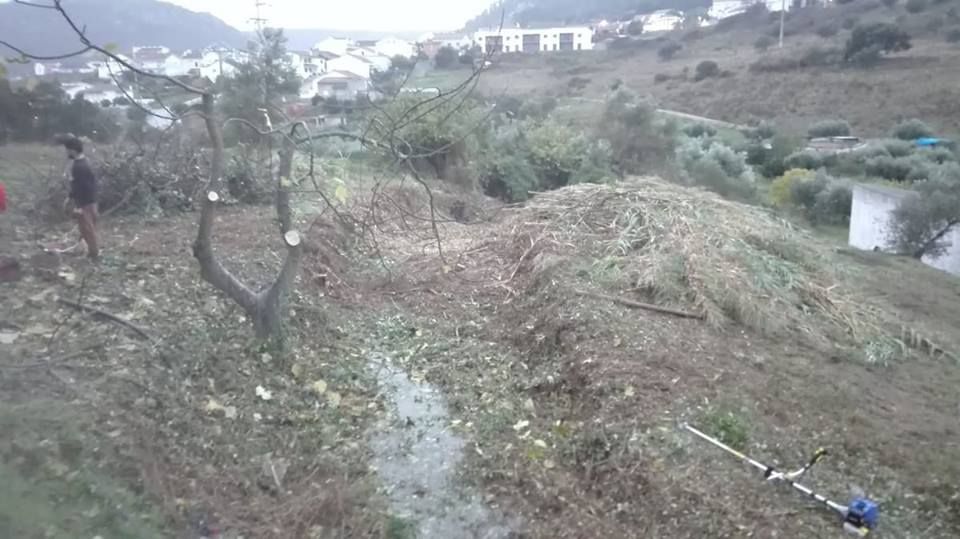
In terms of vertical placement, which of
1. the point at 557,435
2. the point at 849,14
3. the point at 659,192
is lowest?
the point at 557,435

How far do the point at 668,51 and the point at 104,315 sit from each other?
132 feet

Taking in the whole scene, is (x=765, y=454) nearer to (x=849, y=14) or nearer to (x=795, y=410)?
(x=795, y=410)

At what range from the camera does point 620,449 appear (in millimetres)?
4773

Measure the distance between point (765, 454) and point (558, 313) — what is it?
2.67 metres

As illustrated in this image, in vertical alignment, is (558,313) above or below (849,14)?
below

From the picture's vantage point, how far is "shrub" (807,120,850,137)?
27109 mm

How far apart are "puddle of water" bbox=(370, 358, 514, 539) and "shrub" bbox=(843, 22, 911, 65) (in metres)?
32.0

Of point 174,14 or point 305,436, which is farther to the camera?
point 174,14

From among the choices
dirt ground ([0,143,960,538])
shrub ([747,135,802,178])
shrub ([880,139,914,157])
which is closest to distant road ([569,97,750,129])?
shrub ([747,135,802,178])

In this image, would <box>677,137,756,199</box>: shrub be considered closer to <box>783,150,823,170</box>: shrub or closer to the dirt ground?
<box>783,150,823,170</box>: shrub

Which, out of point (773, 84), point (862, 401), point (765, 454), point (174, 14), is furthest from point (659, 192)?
point (773, 84)

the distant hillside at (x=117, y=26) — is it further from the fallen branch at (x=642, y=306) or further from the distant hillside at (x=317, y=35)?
the fallen branch at (x=642, y=306)

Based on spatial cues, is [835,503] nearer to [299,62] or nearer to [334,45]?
[334,45]

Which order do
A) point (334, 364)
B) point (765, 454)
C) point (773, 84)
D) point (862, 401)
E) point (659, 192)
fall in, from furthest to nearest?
1. point (773, 84)
2. point (659, 192)
3. point (334, 364)
4. point (862, 401)
5. point (765, 454)
